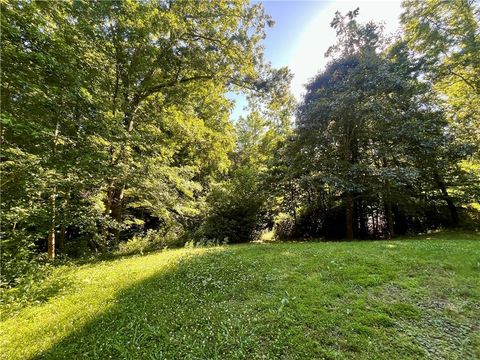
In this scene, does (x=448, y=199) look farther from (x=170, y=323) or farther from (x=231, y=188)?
(x=170, y=323)

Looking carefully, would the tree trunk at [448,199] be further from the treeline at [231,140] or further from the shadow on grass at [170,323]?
the shadow on grass at [170,323]

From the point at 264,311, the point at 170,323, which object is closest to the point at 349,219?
the point at 264,311

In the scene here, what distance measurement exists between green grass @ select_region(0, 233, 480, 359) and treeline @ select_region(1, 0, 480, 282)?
2153 millimetres

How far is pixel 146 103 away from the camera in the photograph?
11289 mm

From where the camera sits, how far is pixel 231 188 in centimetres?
1220

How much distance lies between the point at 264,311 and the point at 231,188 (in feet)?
28.3

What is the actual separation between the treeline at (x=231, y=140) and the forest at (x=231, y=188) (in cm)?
8

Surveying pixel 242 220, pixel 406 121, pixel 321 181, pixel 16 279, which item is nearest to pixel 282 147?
pixel 321 181

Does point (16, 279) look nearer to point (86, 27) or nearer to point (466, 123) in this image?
point (86, 27)

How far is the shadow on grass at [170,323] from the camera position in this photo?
3.13m

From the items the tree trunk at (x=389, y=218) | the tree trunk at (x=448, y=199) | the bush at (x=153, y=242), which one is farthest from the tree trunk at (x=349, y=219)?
the bush at (x=153, y=242)

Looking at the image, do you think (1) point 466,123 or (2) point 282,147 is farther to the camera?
(2) point 282,147

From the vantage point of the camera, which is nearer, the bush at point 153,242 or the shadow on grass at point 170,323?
the shadow on grass at point 170,323

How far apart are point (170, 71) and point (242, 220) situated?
7566mm
